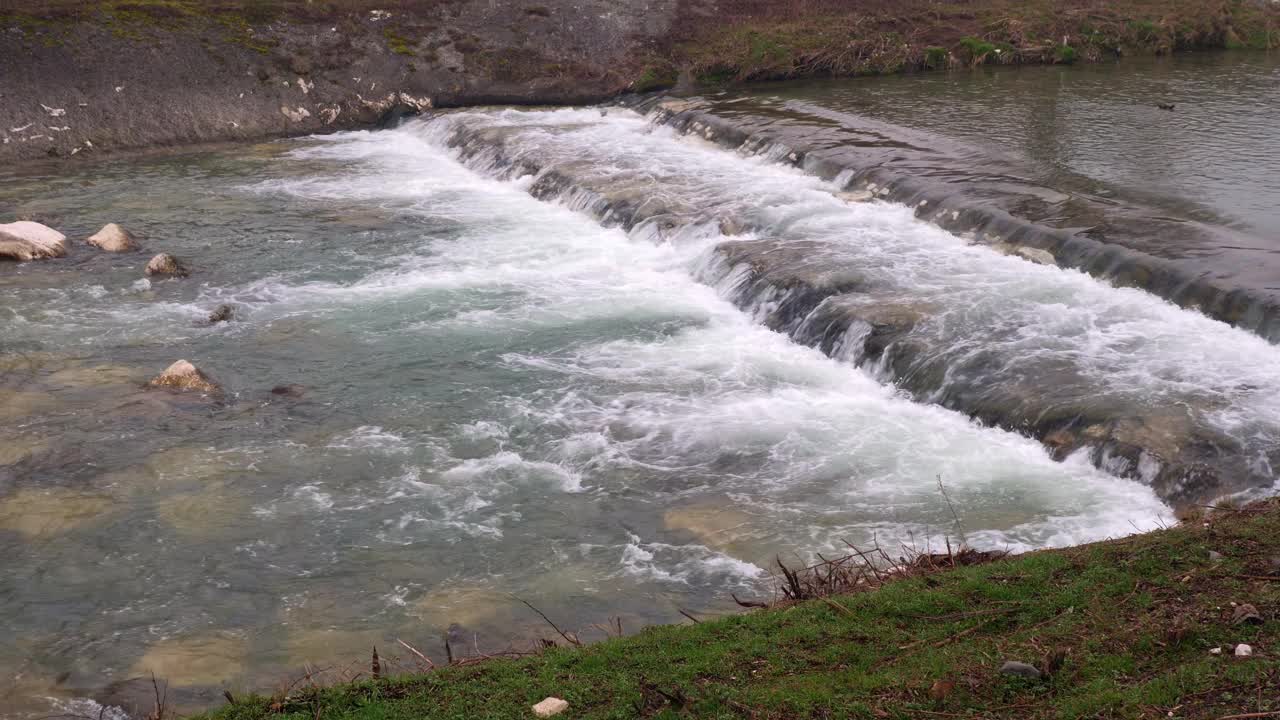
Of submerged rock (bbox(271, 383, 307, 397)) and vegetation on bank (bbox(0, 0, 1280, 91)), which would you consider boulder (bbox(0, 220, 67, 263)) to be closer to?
submerged rock (bbox(271, 383, 307, 397))

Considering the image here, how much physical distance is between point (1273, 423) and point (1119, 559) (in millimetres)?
4745

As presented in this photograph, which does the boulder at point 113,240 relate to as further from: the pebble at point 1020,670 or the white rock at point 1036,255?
the pebble at point 1020,670

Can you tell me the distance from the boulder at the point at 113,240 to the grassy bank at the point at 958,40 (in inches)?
693

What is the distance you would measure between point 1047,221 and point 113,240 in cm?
1648

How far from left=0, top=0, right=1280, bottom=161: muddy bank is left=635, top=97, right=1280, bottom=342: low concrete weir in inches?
395

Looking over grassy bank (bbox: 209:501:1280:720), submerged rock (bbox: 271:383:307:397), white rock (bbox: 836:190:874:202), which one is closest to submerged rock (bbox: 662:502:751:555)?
grassy bank (bbox: 209:501:1280:720)

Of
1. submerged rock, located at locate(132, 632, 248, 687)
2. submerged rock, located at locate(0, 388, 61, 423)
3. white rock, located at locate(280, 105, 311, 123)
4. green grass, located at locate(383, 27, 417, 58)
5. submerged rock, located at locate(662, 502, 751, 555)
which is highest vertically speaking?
green grass, located at locate(383, 27, 417, 58)

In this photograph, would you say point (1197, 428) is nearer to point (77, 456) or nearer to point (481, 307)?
point (481, 307)

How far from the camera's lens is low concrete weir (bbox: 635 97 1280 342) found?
47.1 feet

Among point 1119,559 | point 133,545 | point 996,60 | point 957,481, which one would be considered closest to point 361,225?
point 133,545

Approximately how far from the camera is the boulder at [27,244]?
20.3m

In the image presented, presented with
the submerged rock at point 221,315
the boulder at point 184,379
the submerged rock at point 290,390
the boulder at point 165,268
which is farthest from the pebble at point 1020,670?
the boulder at point 165,268

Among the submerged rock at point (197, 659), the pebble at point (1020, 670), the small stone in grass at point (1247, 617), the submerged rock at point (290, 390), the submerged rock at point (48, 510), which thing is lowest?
the submerged rock at point (197, 659)

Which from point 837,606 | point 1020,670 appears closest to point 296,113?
point 837,606
